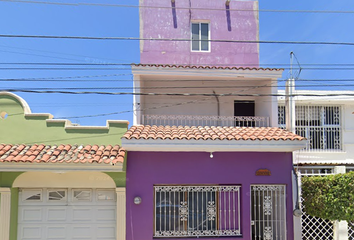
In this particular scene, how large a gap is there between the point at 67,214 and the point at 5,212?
151 centimetres

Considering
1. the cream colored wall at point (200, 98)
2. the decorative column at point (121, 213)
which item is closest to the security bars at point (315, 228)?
the cream colored wall at point (200, 98)

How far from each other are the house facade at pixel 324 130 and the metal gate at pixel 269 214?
2.32 metres

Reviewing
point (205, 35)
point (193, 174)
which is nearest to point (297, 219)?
point (193, 174)

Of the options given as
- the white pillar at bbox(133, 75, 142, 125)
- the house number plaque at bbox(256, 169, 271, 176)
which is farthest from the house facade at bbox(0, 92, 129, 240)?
the house number plaque at bbox(256, 169, 271, 176)

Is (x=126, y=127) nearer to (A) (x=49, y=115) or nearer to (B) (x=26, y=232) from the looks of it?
(A) (x=49, y=115)

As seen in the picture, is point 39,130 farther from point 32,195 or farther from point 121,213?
point 121,213

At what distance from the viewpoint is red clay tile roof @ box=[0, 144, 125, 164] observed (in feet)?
20.5

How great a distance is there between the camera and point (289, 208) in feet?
23.8

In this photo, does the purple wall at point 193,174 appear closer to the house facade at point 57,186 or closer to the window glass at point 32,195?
the house facade at point 57,186

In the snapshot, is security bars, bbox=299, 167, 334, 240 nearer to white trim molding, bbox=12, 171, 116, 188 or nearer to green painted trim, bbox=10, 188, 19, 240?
white trim molding, bbox=12, 171, 116, 188

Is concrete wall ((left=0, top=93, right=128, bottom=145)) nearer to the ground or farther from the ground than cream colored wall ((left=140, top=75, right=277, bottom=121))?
nearer to the ground

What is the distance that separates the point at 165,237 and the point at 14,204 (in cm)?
415

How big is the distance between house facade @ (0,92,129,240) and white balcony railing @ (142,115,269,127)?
4.99 feet

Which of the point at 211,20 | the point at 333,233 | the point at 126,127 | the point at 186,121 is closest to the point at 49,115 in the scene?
the point at 126,127
